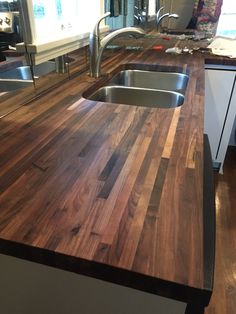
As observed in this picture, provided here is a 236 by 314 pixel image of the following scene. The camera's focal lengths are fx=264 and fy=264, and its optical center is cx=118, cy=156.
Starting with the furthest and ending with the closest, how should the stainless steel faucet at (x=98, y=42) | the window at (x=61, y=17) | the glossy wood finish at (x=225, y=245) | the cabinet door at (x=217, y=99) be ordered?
the cabinet door at (x=217, y=99) < the stainless steel faucet at (x=98, y=42) < the glossy wood finish at (x=225, y=245) < the window at (x=61, y=17)

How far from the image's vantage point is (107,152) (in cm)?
76

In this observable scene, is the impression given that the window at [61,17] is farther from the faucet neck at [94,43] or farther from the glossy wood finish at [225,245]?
the glossy wood finish at [225,245]

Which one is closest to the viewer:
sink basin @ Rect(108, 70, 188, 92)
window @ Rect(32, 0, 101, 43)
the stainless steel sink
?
the stainless steel sink

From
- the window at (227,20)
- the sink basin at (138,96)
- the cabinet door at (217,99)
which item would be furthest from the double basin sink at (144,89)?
the window at (227,20)

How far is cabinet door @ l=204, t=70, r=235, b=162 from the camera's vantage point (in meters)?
1.96

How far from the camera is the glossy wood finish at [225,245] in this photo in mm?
1289

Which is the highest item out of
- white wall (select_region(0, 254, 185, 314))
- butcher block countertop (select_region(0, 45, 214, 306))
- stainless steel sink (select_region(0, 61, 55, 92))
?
stainless steel sink (select_region(0, 61, 55, 92))

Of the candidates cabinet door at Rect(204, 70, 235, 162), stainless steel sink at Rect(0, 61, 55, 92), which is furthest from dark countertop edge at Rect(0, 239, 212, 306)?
cabinet door at Rect(204, 70, 235, 162)

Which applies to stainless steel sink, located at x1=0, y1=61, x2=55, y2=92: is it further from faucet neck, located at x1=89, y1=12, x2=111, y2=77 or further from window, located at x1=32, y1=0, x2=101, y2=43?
faucet neck, located at x1=89, y1=12, x2=111, y2=77

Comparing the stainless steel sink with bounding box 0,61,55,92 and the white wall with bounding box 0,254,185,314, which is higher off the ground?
the stainless steel sink with bounding box 0,61,55,92

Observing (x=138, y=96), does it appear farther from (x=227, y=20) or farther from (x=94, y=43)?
(x=227, y=20)

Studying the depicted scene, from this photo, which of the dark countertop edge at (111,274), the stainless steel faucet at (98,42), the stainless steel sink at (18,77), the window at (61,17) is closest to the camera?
the dark countertop edge at (111,274)

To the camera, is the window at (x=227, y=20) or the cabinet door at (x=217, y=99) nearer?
the cabinet door at (x=217, y=99)

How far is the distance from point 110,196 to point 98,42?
1.10 metres
